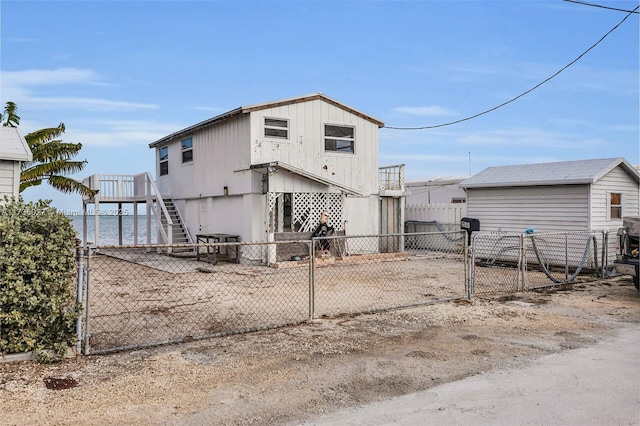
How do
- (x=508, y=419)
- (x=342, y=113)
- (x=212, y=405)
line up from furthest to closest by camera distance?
(x=342, y=113)
(x=212, y=405)
(x=508, y=419)

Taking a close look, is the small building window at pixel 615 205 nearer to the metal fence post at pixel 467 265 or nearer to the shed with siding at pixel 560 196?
the shed with siding at pixel 560 196

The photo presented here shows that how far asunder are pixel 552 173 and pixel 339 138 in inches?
277

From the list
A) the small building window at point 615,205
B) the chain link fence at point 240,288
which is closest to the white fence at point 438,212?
the chain link fence at point 240,288

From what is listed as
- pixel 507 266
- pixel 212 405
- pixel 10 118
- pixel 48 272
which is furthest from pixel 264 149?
pixel 212 405

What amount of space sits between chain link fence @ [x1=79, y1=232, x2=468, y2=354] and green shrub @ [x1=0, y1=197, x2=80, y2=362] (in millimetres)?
216

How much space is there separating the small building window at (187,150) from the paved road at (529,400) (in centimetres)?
1683

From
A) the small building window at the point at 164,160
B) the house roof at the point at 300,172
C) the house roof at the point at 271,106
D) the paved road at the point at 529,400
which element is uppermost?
the house roof at the point at 271,106

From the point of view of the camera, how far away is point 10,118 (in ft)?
59.0

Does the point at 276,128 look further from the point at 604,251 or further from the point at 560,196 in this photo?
the point at 604,251

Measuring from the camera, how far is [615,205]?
48.1ft

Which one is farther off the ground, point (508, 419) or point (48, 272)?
point (48, 272)

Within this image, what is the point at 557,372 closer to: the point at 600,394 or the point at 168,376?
the point at 600,394

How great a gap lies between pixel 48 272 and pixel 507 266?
13.3 meters

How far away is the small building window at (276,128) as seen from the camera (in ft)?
52.9
